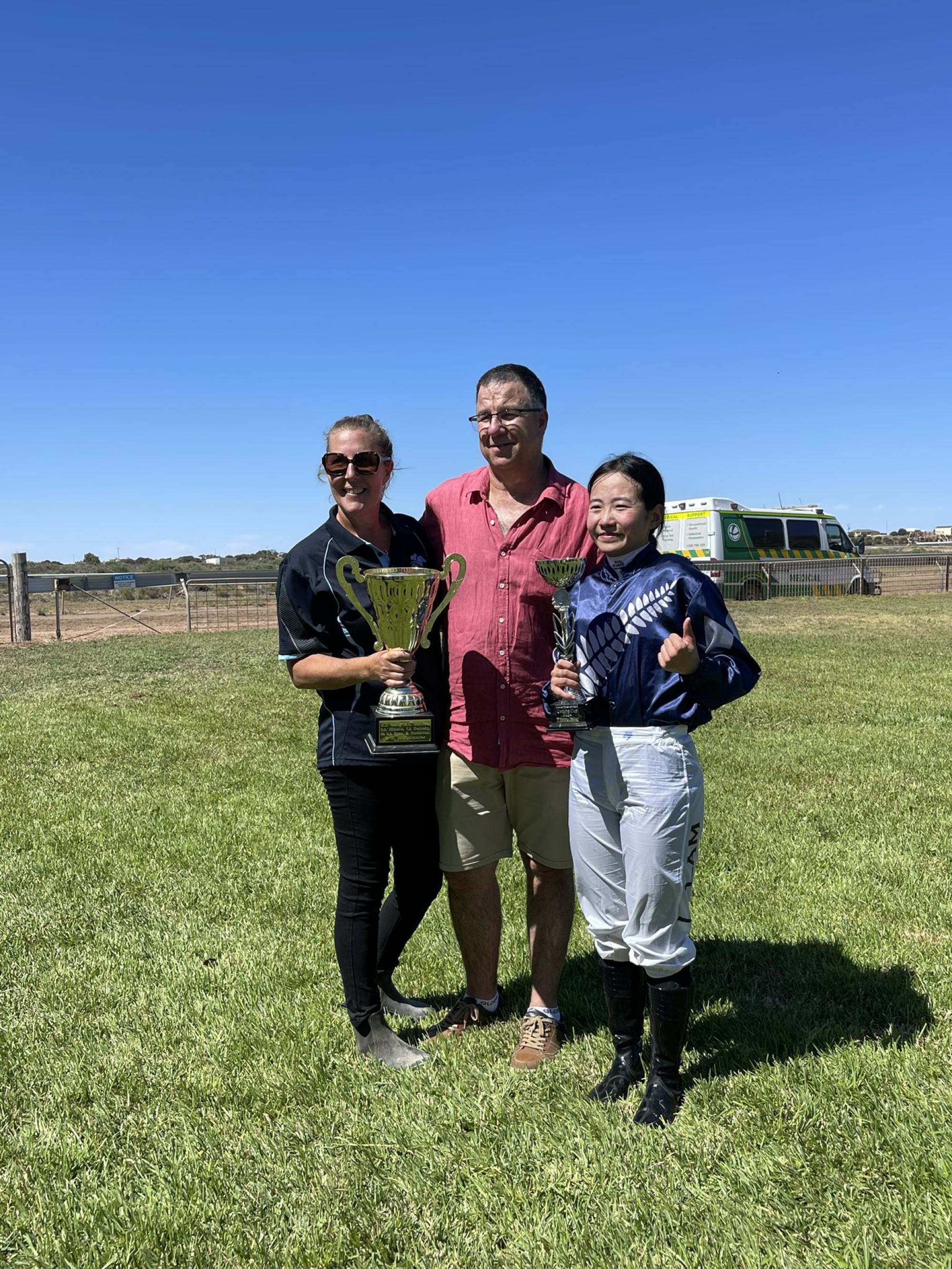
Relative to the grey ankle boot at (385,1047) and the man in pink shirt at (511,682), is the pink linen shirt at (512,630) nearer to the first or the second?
the man in pink shirt at (511,682)

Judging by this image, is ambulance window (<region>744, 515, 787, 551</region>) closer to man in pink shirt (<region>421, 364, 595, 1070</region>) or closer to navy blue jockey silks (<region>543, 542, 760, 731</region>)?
man in pink shirt (<region>421, 364, 595, 1070</region>)

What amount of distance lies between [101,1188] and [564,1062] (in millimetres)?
1392

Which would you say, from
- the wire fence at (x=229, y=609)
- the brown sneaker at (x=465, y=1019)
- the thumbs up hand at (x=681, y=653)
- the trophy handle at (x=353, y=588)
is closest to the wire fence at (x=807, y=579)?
the wire fence at (x=229, y=609)

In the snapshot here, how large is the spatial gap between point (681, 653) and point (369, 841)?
123 cm

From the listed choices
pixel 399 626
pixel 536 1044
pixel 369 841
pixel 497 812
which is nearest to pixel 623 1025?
pixel 536 1044

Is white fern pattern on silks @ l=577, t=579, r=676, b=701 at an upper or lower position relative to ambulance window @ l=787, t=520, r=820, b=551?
lower

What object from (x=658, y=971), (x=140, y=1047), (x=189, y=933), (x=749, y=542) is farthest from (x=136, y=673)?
(x=749, y=542)

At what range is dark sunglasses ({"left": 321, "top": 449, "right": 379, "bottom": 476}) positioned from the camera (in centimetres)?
296

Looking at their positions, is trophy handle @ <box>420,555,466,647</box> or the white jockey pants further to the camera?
trophy handle @ <box>420,555,466,647</box>

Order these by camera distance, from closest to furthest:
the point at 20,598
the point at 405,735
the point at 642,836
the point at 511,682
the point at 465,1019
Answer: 1. the point at 642,836
2. the point at 405,735
3. the point at 511,682
4. the point at 465,1019
5. the point at 20,598

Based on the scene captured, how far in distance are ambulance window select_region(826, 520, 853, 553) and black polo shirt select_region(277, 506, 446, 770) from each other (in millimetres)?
27352

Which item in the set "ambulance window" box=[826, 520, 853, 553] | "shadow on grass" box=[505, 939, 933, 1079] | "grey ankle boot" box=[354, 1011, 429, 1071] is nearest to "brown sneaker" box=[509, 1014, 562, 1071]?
"shadow on grass" box=[505, 939, 933, 1079]

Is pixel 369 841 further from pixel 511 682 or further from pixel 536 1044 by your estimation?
pixel 536 1044

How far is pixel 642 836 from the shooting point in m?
2.69
